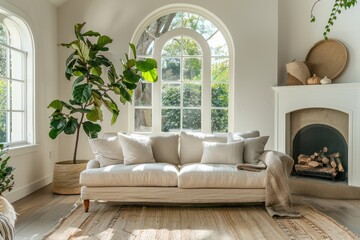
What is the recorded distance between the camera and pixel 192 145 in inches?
163

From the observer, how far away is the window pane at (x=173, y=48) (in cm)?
508

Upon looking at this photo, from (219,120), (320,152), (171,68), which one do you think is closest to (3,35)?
(171,68)

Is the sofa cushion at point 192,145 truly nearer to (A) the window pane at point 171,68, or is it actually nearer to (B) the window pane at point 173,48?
(A) the window pane at point 171,68

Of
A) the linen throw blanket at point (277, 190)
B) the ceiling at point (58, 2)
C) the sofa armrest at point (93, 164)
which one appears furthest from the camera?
the ceiling at point (58, 2)

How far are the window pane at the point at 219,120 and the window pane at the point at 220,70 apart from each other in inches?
19.6

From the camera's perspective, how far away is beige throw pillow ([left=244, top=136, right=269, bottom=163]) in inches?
153

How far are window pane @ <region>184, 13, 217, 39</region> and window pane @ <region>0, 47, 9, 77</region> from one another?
2618 mm

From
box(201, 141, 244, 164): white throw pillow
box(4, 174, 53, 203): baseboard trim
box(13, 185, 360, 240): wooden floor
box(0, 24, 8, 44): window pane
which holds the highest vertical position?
box(0, 24, 8, 44): window pane

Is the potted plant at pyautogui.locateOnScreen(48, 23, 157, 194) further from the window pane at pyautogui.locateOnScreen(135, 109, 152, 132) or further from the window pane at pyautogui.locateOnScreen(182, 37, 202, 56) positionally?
the window pane at pyautogui.locateOnScreen(182, 37, 202, 56)

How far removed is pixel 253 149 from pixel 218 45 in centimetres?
198

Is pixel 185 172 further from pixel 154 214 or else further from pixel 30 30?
pixel 30 30

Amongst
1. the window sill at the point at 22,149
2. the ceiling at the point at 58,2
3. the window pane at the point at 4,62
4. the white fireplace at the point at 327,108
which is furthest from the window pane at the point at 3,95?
the white fireplace at the point at 327,108

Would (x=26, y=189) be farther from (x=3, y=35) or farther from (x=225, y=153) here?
(x=225, y=153)

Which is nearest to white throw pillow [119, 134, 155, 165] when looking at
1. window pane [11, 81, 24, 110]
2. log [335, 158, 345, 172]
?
window pane [11, 81, 24, 110]
